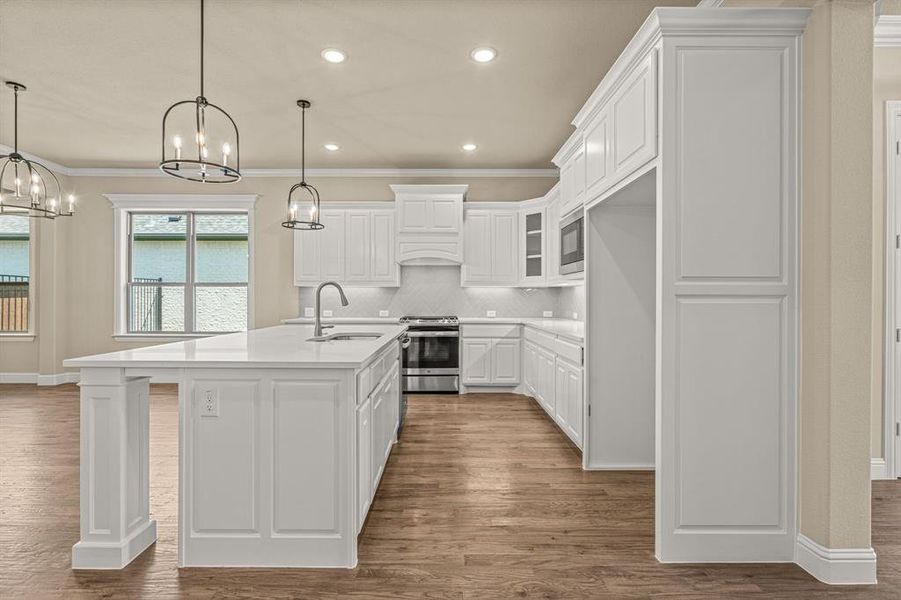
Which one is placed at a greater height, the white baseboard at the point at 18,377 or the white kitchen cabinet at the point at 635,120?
the white kitchen cabinet at the point at 635,120

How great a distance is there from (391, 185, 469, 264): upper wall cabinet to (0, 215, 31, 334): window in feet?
16.5

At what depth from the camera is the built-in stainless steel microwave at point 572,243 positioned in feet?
12.7

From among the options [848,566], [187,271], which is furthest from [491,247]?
[848,566]

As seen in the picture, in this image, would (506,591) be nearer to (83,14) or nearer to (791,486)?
(791,486)

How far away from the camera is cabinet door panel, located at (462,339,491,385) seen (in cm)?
604

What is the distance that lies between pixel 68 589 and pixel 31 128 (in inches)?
202

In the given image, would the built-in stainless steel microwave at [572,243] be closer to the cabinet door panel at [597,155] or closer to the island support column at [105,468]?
the cabinet door panel at [597,155]

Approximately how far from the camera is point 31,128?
5.13 m

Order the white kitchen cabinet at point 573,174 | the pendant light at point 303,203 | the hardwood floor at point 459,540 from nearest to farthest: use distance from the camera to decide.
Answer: the hardwood floor at point 459,540
the white kitchen cabinet at point 573,174
the pendant light at point 303,203

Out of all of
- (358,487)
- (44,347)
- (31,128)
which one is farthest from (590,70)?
(44,347)

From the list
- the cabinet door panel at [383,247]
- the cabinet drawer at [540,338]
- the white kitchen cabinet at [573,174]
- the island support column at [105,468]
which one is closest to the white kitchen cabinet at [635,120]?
→ the white kitchen cabinet at [573,174]

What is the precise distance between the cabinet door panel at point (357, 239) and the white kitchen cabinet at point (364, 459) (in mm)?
3938

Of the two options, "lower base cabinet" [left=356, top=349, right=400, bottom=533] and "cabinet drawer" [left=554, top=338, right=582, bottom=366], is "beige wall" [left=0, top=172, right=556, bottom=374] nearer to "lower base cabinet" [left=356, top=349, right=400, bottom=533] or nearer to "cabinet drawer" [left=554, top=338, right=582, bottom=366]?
"cabinet drawer" [left=554, top=338, right=582, bottom=366]

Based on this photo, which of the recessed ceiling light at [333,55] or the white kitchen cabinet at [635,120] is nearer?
the white kitchen cabinet at [635,120]
